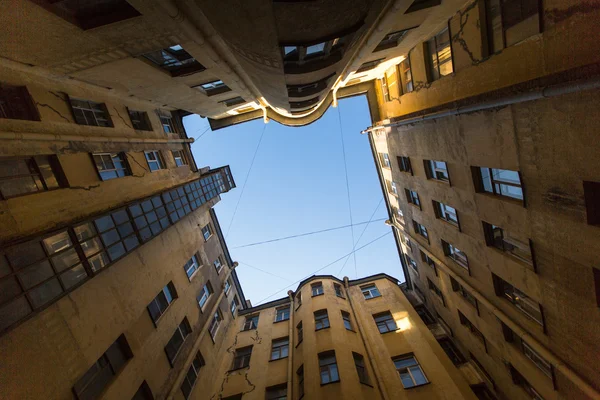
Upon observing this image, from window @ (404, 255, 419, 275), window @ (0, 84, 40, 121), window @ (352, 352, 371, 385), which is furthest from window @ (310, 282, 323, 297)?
window @ (0, 84, 40, 121)

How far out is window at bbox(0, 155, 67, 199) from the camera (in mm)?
8148

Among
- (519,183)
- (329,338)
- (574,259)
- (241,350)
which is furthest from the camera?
(241,350)

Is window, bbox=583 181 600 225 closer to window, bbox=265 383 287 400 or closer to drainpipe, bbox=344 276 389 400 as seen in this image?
drainpipe, bbox=344 276 389 400

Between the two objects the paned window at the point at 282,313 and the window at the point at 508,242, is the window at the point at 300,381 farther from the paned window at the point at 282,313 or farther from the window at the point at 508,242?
the window at the point at 508,242

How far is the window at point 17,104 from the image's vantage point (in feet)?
27.8

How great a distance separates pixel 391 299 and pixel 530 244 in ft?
43.7

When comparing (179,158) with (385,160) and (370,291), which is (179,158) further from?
(370,291)

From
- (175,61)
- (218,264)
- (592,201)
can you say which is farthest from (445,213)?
(218,264)

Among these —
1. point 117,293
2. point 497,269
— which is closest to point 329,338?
point 497,269

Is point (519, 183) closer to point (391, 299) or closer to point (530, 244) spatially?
point (530, 244)

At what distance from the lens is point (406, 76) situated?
16.2 meters

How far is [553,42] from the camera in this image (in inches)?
252

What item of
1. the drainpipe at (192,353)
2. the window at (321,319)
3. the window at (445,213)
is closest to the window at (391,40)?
the window at (445,213)

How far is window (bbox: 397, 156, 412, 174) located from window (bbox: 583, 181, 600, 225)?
444 inches
